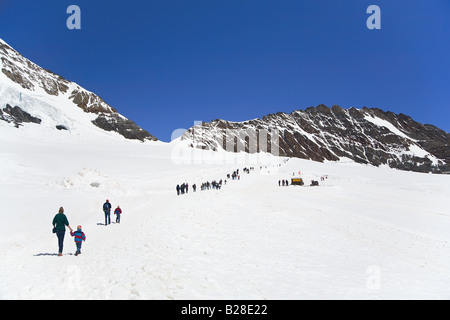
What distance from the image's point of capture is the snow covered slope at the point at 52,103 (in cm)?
8706

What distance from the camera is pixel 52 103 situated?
11419 centimetres

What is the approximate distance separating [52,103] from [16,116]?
123 feet

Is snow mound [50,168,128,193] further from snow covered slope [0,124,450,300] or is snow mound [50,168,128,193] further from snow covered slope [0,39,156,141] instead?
snow covered slope [0,39,156,141]

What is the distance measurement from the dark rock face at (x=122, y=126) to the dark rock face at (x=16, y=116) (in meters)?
35.0

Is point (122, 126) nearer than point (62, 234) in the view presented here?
No

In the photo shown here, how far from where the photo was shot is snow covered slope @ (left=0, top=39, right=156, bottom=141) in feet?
286

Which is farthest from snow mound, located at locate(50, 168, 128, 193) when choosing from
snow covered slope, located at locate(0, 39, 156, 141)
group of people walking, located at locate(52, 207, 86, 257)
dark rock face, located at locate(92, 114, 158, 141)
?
dark rock face, located at locate(92, 114, 158, 141)

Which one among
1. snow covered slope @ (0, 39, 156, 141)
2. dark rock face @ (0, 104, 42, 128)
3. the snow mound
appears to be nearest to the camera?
the snow mound

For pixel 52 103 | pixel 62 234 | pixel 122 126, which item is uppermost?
pixel 52 103

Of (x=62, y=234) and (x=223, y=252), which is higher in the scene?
(x=62, y=234)

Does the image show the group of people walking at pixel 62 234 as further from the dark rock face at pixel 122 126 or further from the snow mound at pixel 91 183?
the dark rock face at pixel 122 126

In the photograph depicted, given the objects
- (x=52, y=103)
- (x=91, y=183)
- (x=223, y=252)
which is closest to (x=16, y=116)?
(x=52, y=103)

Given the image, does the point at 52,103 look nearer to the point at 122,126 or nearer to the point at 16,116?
the point at 122,126
